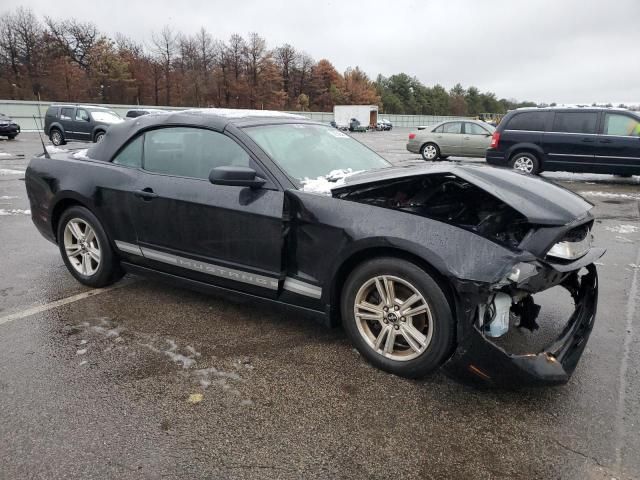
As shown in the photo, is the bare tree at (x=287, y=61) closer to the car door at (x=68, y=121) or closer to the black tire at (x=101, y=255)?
the car door at (x=68, y=121)

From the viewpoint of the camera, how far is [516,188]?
2867 mm

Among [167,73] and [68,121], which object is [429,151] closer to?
[68,121]

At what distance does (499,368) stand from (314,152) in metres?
2.06

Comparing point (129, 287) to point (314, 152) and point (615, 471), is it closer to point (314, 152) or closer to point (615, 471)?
point (314, 152)

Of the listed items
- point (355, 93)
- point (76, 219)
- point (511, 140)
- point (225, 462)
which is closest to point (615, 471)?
point (225, 462)

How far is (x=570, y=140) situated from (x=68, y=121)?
18.7 meters

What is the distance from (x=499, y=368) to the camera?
2.44m

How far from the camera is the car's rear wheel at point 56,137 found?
20453 millimetres

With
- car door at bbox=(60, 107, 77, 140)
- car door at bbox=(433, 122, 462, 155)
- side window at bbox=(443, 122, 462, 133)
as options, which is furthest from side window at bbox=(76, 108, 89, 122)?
side window at bbox=(443, 122, 462, 133)

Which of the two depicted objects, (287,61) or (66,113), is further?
(287,61)

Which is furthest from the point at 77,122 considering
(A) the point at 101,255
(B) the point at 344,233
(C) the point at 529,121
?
(B) the point at 344,233

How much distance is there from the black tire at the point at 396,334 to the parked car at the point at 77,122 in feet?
63.7

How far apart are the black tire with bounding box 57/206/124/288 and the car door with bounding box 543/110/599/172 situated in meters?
10.9

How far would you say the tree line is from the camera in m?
51.8
